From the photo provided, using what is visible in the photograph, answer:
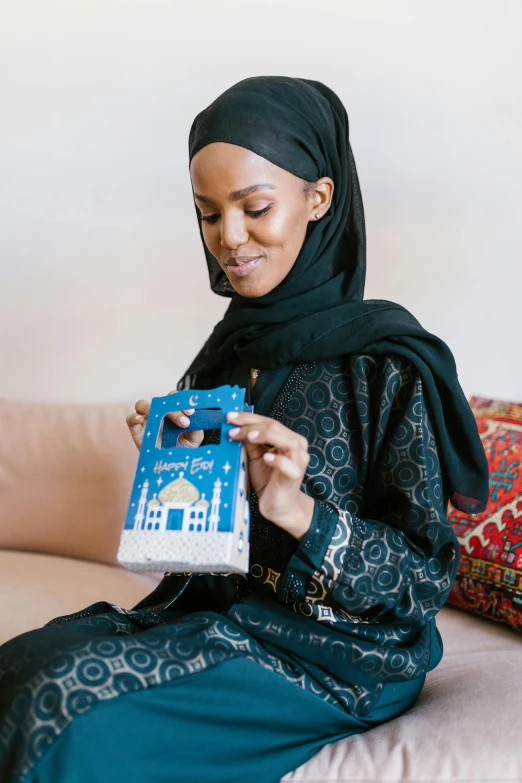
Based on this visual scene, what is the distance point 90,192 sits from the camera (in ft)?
6.44

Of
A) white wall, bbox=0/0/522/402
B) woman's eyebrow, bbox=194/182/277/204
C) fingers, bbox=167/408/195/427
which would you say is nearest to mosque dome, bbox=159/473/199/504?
fingers, bbox=167/408/195/427

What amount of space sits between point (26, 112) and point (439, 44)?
3.35ft

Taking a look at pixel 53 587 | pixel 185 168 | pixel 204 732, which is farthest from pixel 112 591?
pixel 185 168

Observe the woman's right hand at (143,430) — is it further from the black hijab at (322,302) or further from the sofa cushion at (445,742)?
the sofa cushion at (445,742)

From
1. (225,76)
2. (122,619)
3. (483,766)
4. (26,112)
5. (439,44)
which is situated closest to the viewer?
(483,766)

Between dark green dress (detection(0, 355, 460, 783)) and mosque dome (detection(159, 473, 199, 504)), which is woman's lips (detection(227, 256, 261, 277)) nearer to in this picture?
dark green dress (detection(0, 355, 460, 783))

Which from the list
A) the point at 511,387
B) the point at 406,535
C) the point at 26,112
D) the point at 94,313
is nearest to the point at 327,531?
the point at 406,535

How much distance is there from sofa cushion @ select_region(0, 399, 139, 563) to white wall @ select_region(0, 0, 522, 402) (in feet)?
0.93

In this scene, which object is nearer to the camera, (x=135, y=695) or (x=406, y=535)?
(x=135, y=695)

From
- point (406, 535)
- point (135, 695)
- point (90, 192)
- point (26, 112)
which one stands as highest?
point (26, 112)

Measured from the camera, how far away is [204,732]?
2.91 ft

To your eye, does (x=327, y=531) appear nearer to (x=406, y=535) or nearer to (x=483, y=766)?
(x=406, y=535)

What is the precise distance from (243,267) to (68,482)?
0.79 meters

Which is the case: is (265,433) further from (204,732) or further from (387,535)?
(204,732)
